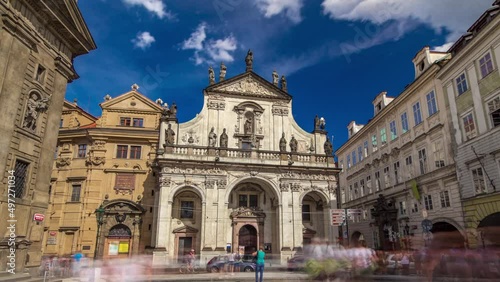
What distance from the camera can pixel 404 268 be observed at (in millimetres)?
19125

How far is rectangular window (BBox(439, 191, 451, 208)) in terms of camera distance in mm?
23797

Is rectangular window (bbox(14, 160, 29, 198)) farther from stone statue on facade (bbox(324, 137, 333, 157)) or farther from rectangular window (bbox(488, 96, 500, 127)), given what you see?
rectangular window (bbox(488, 96, 500, 127))

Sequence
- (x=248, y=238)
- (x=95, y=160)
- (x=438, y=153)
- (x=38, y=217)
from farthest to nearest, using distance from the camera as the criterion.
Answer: (x=95, y=160) → (x=248, y=238) → (x=438, y=153) → (x=38, y=217)

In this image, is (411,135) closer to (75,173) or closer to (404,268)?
(404,268)

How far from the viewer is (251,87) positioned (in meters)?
33.3

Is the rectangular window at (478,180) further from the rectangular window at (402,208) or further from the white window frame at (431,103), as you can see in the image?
the rectangular window at (402,208)

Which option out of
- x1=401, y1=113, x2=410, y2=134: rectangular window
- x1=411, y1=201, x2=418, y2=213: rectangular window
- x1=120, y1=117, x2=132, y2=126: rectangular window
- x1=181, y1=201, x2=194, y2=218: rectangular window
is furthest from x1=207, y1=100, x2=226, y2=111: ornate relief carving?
x1=411, y1=201, x2=418, y2=213: rectangular window

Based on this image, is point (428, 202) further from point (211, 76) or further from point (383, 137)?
point (211, 76)

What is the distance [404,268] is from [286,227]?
10344 millimetres

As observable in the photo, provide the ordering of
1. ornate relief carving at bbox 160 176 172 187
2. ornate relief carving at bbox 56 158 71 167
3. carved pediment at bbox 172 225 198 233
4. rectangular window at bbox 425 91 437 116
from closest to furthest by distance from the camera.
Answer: rectangular window at bbox 425 91 437 116 < ornate relief carving at bbox 160 176 172 187 < carved pediment at bbox 172 225 198 233 < ornate relief carving at bbox 56 158 71 167

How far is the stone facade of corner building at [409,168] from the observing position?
961 inches

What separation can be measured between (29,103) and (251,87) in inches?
806

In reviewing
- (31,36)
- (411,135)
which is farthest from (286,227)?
(31,36)

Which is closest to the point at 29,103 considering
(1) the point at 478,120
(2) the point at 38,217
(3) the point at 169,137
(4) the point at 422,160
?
(2) the point at 38,217
